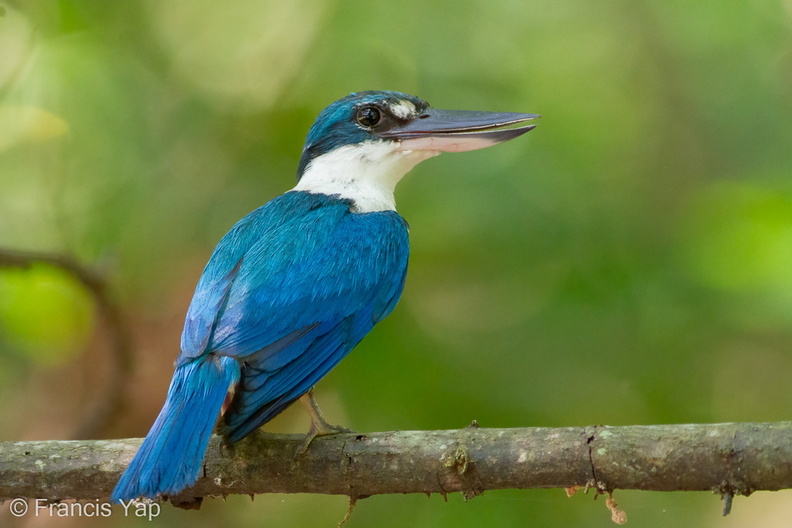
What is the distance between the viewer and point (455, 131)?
12.7 ft

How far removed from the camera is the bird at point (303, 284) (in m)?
2.65

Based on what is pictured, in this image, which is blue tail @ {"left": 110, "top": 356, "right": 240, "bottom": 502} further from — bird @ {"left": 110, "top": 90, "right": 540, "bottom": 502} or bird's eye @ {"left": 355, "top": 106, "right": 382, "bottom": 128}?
bird's eye @ {"left": 355, "top": 106, "right": 382, "bottom": 128}

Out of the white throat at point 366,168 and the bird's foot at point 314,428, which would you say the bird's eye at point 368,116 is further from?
the bird's foot at point 314,428

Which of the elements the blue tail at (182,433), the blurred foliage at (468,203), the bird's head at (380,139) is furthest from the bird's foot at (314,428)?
the bird's head at (380,139)

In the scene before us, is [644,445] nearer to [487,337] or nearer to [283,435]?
[283,435]

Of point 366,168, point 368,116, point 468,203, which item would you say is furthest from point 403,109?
point 468,203

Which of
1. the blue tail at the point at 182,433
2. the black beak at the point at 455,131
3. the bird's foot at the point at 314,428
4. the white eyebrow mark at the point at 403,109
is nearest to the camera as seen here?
the blue tail at the point at 182,433

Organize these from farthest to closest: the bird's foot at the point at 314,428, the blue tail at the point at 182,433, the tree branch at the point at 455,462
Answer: the bird's foot at the point at 314,428
the blue tail at the point at 182,433
the tree branch at the point at 455,462

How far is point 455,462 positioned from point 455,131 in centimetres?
174

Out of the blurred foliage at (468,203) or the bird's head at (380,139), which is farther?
the blurred foliage at (468,203)

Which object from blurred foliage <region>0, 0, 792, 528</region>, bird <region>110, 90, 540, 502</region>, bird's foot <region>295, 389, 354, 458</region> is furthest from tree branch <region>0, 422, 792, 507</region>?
blurred foliage <region>0, 0, 792, 528</region>

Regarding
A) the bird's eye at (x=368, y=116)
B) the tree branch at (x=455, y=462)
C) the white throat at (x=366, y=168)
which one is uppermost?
the bird's eye at (x=368, y=116)

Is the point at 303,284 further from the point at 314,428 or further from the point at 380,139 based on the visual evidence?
the point at 380,139

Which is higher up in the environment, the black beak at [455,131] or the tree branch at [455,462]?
the black beak at [455,131]
